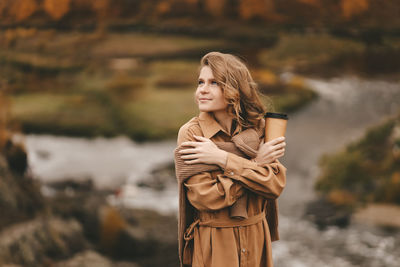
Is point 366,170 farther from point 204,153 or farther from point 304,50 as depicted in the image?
point 204,153

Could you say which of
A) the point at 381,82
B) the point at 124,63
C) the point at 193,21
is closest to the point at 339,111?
the point at 381,82

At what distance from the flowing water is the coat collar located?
429cm

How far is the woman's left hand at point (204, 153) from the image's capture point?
5.63 feet

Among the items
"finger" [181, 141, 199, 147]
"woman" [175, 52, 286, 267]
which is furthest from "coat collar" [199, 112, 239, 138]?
"finger" [181, 141, 199, 147]

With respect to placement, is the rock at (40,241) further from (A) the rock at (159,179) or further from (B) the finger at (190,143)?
(B) the finger at (190,143)

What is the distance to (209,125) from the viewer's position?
1.87 m

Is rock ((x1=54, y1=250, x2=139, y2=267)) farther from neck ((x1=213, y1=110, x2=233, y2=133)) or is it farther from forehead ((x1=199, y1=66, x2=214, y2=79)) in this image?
forehead ((x1=199, y1=66, x2=214, y2=79))

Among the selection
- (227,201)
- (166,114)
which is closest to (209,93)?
(227,201)

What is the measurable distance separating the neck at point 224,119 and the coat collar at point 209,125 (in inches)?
1.1

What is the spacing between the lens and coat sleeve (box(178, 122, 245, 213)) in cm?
168

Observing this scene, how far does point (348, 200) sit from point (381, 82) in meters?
2.13

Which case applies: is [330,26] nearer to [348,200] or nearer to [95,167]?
[348,200]

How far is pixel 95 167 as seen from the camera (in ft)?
20.4

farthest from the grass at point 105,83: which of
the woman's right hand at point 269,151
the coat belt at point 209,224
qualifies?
the woman's right hand at point 269,151
